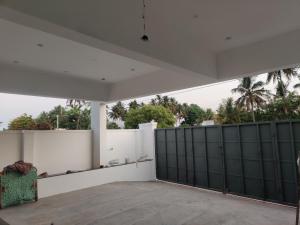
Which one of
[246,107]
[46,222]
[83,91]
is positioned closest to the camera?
[46,222]

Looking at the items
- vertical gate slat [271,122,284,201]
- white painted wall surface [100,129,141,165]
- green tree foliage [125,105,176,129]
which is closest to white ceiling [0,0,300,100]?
vertical gate slat [271,122,284,201]

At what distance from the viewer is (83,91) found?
7758 millimetres

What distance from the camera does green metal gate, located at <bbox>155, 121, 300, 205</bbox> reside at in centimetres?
542

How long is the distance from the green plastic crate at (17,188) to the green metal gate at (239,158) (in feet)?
14.5

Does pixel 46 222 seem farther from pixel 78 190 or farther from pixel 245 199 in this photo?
pixel 245 199

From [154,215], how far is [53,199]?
3085 millimetres

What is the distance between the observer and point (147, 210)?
5074 mm

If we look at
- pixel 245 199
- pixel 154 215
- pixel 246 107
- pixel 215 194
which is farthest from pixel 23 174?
pixel 246 107

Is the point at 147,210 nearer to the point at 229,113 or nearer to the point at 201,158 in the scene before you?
the point at 201,158

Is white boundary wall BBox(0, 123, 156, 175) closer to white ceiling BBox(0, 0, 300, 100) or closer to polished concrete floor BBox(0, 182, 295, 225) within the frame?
polished concrete floor BBox(0, 182, 295, 225)

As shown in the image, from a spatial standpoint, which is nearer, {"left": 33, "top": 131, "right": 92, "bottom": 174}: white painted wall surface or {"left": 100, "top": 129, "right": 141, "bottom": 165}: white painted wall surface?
{"left": 33, "top": 131, "right": 92, "bottom": 174}: white painted wall surface

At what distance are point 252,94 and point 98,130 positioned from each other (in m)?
14.0

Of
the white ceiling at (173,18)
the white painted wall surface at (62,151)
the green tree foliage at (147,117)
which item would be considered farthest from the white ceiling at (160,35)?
the green tree foliage at (147,117)

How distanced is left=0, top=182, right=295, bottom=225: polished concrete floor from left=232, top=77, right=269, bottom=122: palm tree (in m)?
13.5
